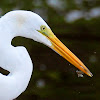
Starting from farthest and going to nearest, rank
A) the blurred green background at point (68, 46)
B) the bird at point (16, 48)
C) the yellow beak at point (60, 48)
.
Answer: the blurred green background at point (68, 46) < the yellow beak at point (60, 48) < the bird at point (16, 48)

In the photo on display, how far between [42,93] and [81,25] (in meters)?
2.93

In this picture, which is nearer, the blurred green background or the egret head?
the egret head

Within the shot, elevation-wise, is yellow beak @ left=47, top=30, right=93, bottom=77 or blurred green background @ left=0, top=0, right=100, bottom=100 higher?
blurred green background @ left=0, top=0, right=100, bottom=100

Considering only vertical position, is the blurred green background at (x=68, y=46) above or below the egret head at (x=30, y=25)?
above

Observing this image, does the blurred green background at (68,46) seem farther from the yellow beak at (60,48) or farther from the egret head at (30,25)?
the egret head at (30,25)

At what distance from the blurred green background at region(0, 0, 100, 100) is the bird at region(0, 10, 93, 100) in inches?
68.3

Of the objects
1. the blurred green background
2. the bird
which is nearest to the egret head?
the bird

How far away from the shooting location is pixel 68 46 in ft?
25.4

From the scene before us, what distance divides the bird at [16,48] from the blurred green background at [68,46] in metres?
1.73

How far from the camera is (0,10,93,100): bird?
433 cm

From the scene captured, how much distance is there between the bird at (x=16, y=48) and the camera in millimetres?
4332

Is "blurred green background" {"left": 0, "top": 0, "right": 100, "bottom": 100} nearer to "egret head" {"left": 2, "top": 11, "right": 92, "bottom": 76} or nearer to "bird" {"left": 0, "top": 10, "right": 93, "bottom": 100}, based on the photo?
"bird" {"left": 0, "top": 10, "right": 93, "bottom": 100}

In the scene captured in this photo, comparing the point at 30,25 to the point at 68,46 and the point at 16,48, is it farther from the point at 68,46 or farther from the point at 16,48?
the point at 68,46

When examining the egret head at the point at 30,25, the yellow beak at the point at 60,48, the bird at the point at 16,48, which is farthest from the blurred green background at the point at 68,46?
the egret head at the point at 30,25
